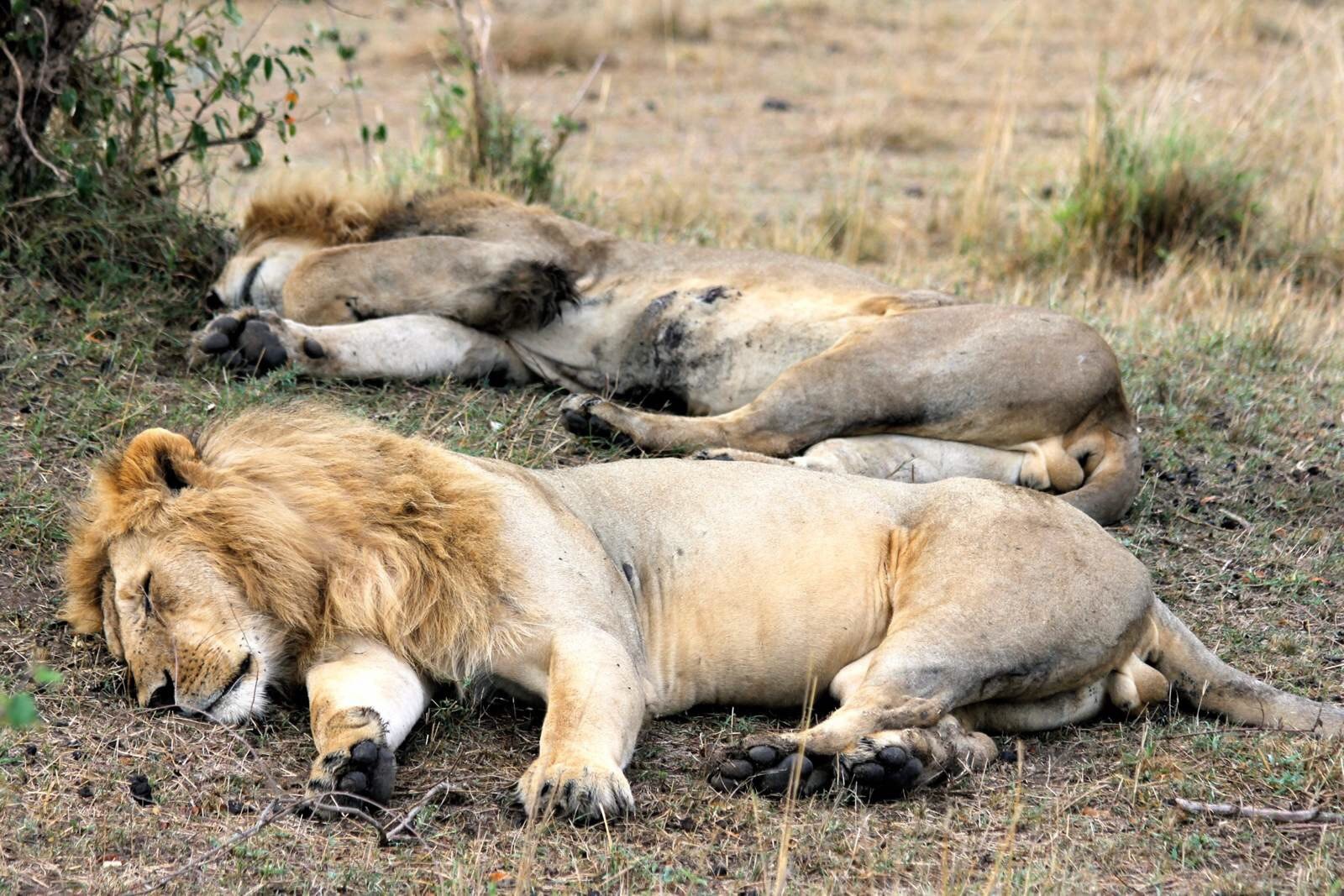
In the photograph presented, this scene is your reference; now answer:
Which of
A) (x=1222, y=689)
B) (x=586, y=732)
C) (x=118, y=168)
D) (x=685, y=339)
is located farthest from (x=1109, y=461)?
(x=118, y=168)

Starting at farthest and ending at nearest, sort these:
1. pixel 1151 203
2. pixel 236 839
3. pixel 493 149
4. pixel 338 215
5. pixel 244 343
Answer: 1. pixel 1151 203
2. pixel 493 149
3. pixel 338 215
4. pixel 244 343
5. pixel 236 839

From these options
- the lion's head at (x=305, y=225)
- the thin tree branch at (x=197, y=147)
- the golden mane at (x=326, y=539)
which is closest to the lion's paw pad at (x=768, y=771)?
the golden mane at (x=326, y=539)

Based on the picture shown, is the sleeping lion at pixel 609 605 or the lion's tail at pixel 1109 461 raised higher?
the sleeping lion at pixel 609 605

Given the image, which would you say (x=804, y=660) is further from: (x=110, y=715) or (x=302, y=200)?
(x=302, y=200)

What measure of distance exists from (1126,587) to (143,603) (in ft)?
6.72

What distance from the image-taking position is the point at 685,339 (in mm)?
4965

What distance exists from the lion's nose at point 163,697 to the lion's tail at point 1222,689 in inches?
82.8

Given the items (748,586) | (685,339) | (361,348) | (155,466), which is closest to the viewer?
(155,466)

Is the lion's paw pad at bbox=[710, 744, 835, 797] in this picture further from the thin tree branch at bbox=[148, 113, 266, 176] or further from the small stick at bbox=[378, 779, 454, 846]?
the thin tree branch at bbox=[148, 113, 266, 176]

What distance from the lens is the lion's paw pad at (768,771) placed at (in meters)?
2.99

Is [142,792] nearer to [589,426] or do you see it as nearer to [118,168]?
[589,426]

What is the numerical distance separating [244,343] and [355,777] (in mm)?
2149

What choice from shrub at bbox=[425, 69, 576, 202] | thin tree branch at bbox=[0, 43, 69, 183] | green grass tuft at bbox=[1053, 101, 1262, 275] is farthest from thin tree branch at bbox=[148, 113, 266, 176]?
green grass tuft at bbox=[1053, 101, 1262, 275]

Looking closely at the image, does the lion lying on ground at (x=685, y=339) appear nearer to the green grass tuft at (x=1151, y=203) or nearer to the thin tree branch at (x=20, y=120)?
the thin tree branch at (x=20, y=120)
